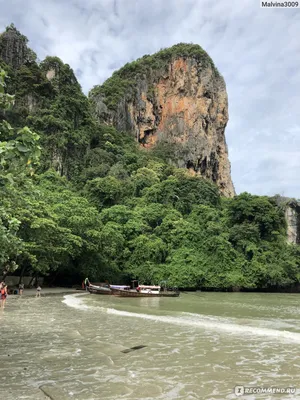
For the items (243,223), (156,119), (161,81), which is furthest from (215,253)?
(161,81)

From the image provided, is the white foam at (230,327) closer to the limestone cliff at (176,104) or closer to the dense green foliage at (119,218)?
the dense green foliage at (119,218)

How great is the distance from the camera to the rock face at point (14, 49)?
187 feet

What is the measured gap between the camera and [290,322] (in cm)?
1611

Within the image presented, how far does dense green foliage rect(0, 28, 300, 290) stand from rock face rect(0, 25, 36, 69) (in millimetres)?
1278

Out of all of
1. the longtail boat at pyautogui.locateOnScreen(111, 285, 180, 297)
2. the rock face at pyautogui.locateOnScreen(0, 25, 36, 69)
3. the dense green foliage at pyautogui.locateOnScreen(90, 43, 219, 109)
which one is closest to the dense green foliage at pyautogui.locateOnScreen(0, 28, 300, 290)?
the rock face at pyautogui.locateOnScreen(0, 25, 36, 69)

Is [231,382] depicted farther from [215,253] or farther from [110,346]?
[215,253]

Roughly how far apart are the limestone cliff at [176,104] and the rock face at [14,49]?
18.8 meters

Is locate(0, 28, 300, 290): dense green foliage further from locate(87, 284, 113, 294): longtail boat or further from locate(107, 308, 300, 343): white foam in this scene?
locate(107, 308, 300, 343): white foam

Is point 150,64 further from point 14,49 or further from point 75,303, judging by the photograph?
point 75,303

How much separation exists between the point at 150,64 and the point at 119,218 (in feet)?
171

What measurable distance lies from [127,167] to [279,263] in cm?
2978

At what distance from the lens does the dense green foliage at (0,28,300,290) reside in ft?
111

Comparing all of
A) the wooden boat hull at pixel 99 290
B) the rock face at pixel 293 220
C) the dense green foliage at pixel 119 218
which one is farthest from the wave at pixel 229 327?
the rock face at pixel 293 220

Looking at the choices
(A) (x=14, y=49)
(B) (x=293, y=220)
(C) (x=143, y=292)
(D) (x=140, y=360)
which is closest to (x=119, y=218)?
(C) (x=143, y=292)
